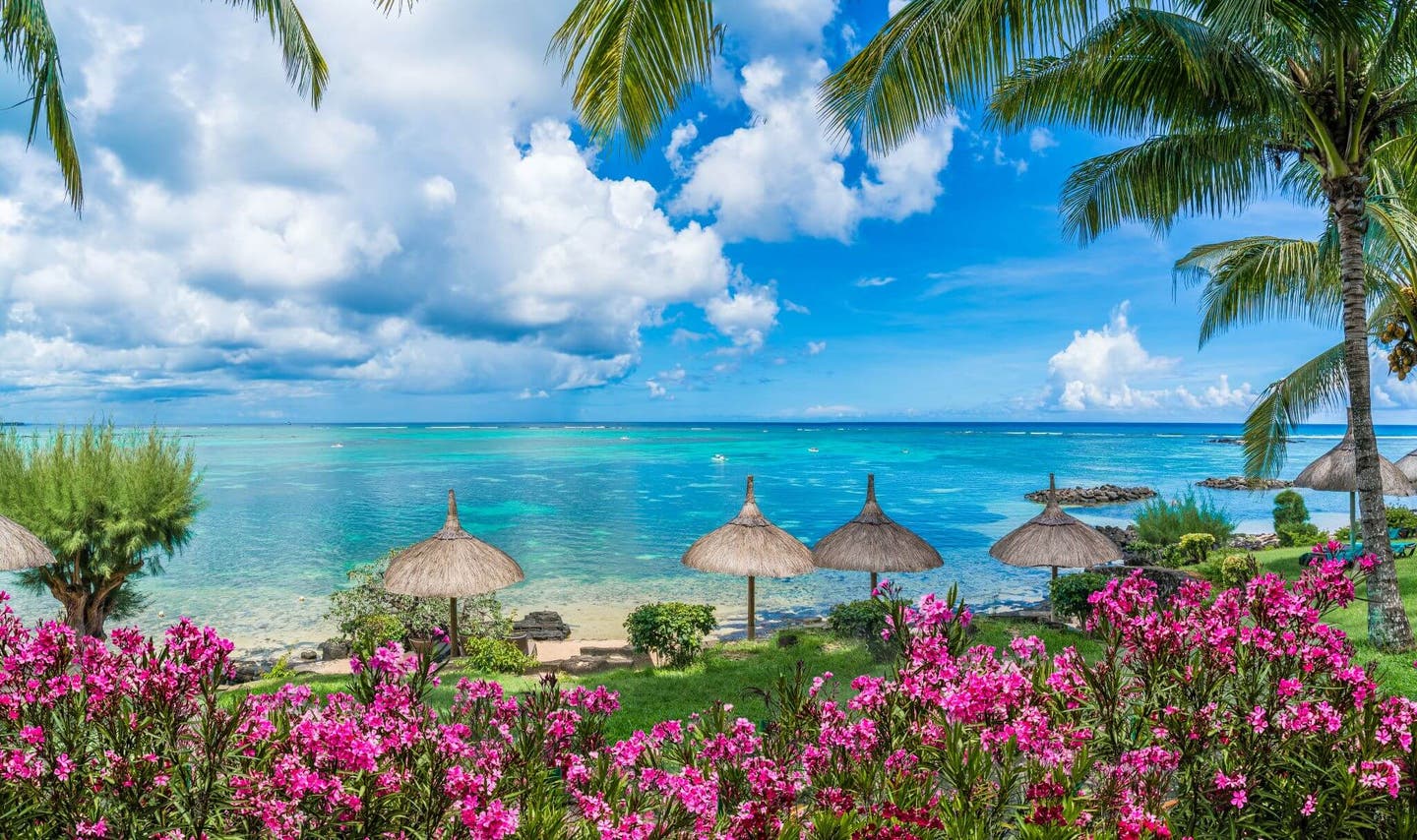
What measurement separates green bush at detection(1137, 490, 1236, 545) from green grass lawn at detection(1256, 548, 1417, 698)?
336 cm

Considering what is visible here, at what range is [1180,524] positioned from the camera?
18203 mm

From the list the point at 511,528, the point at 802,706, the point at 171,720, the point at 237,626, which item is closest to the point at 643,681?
the point at 802,706

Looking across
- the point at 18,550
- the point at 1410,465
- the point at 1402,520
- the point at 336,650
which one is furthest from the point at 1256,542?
the point at 18,550

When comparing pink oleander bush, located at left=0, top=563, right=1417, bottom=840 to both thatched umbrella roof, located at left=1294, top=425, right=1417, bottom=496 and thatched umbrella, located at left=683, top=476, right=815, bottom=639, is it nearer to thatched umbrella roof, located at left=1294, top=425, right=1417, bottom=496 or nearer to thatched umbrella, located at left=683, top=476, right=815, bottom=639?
thatched umbrella, located at left=683, top=476, right=815, bottom=639

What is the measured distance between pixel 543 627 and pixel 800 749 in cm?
1125

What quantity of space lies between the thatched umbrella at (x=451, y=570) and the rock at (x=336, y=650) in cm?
242

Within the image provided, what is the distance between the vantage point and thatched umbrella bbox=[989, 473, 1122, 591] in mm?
10648

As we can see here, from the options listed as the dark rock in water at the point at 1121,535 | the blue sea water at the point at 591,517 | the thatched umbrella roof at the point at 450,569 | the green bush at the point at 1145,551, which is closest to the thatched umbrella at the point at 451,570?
the thatched umbrella roof at the point at 450,569

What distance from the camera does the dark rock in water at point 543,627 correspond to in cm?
1230

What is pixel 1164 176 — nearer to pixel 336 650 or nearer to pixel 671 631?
pixel 671 631

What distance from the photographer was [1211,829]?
2139 mm

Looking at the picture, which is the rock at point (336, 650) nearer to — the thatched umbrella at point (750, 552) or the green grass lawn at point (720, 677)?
the green grass lawn at point (720, 677)

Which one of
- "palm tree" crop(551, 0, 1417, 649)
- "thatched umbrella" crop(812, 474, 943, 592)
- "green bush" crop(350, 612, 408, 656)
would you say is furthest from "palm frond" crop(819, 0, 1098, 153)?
"green bush" crop(350, 612, 408, 656)

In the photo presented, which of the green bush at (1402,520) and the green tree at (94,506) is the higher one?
the green tree at (94,506)
